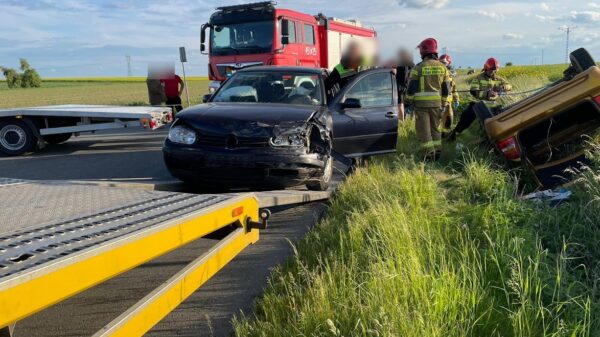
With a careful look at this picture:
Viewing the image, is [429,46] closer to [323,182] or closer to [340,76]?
[340,76]

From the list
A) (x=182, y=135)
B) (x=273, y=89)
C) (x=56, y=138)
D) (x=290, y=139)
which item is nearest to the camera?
(x=290, y=139)

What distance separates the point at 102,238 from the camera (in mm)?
2146

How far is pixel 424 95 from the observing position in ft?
25.3

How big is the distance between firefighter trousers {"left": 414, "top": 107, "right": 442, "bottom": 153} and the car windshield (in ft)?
6.52

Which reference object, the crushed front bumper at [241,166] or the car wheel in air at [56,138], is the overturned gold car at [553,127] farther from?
the car wheel in air at [56,138]

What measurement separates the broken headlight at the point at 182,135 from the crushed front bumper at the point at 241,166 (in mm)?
101

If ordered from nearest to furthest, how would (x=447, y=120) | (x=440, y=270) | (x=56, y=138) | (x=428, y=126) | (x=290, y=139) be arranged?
(x=440, y=270) < (x=290, y=139) < (x=428, y=126) < (x=447, y=120) < (x=56, y=138)

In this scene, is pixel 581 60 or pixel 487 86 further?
pixel 487 86

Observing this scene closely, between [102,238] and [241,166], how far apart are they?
2.75m

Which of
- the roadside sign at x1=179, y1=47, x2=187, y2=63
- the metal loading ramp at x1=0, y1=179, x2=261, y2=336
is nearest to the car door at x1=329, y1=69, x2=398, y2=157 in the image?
the metal loading ramp at x1=0, y1=179, x2=261, y2=336

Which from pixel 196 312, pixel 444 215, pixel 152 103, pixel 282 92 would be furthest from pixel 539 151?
pixel 152 103

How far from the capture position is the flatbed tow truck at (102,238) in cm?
169

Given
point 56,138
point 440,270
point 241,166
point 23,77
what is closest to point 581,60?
point 241,166

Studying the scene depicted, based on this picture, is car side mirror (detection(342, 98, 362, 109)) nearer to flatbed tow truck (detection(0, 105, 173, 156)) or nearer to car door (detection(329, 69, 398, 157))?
car door (detection(329, 69, 398, 157))
